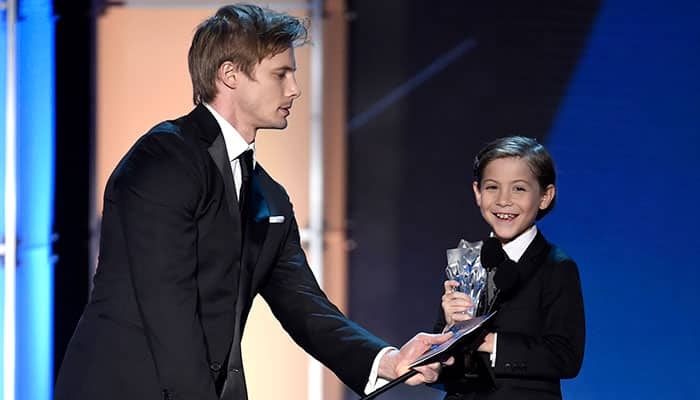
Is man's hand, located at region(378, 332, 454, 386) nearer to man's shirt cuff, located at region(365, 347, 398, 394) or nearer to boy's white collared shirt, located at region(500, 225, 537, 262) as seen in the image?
man's shirt cuff, located at region(365, 347, 398, 394)

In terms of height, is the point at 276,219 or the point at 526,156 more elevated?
the point at 526,156

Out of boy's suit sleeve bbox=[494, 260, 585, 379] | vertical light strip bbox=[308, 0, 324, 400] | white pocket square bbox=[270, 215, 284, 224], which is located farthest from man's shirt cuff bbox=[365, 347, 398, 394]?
vertical light strip bbox=[308, 0, 324, 400]

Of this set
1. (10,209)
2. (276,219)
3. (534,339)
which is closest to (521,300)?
(534,339)

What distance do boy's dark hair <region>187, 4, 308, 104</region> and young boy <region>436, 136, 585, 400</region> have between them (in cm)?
62

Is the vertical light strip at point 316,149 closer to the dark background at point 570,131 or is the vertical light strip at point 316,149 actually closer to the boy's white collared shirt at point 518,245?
the dark background at point 570,131

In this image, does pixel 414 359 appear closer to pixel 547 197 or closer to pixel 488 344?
pixel 488 344

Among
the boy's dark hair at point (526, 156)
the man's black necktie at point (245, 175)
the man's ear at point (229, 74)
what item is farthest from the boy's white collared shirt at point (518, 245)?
the man's ear at point (229, 74)

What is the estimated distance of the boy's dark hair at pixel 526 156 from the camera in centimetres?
232

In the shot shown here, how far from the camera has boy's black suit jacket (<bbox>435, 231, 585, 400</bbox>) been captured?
6.97ft

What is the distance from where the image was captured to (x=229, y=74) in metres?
1.96

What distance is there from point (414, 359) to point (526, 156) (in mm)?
610

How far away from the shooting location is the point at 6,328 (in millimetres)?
3410

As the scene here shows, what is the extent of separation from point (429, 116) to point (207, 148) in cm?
183

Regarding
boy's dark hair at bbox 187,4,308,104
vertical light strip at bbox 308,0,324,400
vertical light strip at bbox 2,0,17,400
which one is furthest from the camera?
vertical light strip at bbox 308,0,324,400
